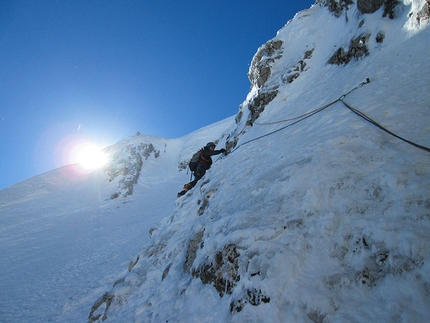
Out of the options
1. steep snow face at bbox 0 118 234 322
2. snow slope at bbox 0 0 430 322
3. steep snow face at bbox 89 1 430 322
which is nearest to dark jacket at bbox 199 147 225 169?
snow slope at bbox 0 0 430 322

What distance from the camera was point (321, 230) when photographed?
318 cm

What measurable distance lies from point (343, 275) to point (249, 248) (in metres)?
1.34

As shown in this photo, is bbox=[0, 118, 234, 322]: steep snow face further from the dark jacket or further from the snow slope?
the dark jacket

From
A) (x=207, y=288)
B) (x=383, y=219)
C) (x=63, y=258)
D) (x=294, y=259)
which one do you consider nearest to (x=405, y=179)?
(x=383, y=219)

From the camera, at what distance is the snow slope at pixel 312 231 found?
2.53m

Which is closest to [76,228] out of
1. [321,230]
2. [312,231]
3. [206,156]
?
[206,156]

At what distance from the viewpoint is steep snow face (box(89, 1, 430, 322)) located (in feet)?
8.04

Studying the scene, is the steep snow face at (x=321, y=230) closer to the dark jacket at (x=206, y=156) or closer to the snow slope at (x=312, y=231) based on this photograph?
the snow slope at (x=312, y=231)

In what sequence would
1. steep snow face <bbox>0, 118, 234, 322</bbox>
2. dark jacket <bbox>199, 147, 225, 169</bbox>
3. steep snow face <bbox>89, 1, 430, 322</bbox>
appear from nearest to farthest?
steep snow face <bbox>89, 1, 430, 322</bbox> < steep snow face <bbox>0, 118, 234, 322</bbox> < dark jacket <bbox>199, 147, 225, 169</bbox>

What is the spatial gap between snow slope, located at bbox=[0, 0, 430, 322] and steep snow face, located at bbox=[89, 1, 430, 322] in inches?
0.7

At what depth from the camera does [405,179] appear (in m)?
3.18

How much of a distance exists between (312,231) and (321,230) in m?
0.12

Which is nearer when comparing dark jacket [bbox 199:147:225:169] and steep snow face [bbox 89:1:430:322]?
steep snow face [bbox 89:1:430:322]

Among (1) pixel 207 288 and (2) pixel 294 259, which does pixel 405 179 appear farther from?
(1) pixel 207 288
